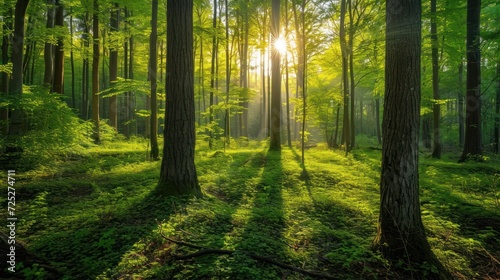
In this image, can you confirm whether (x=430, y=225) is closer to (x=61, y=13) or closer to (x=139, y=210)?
(x=139, y=210)

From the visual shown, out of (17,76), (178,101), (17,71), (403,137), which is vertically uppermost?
(17,71)

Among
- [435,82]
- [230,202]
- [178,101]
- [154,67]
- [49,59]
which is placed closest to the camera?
[178,101]

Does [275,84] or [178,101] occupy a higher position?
[275,84]

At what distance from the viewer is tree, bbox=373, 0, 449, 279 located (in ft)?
11.1

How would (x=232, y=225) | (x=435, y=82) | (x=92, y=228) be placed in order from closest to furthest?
(x=92, y=228) → (x=232, y=225) → (x=435, y=82)

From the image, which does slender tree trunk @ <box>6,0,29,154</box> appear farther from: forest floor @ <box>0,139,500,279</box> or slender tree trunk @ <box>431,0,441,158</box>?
slender tree trunk @ <box>431,0,441,158</box>

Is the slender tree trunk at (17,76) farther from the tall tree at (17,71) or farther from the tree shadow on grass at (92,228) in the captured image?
the tree shadow on grass at (92,228)

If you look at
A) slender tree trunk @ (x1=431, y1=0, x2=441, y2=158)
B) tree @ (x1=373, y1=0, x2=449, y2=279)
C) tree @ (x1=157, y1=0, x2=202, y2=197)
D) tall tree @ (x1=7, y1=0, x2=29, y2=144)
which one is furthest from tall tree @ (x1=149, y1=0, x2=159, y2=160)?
slender tree trunk @ (x1=431, y1=0, x2=441, y2=158)

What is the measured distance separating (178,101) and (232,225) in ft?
8.79

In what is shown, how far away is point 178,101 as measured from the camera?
16.9 feet

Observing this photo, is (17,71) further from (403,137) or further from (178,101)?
(403,137)

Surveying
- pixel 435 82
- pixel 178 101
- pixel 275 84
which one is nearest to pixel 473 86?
pixel 435 82

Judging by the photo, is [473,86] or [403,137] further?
[473,86]

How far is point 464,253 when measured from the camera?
3857 mm
